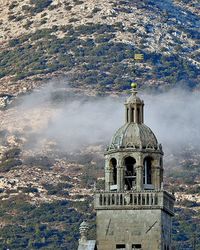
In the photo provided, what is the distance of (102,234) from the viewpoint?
9988cm

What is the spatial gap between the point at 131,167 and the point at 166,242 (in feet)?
12.7

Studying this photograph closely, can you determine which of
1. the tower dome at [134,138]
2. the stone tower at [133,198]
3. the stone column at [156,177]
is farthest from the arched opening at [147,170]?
the tower dome at [134,138]

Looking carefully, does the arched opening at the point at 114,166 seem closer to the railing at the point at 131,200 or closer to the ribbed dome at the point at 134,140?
the ribbed dome at the point at 134,140

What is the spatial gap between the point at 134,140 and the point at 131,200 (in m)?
3.11

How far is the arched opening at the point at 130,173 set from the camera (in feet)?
330

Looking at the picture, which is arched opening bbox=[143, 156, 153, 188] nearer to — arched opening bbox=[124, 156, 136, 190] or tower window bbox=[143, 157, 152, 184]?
tower window bbox=[143, 157, 152, 184]

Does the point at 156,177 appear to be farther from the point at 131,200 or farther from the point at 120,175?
the point at 131,200

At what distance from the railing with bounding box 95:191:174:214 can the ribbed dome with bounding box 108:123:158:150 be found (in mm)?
2405

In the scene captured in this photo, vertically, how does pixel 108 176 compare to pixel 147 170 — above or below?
below

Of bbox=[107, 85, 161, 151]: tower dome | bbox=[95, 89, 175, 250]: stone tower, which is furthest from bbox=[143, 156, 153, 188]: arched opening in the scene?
bbox=[107, 85, 161, 151]: tower dome

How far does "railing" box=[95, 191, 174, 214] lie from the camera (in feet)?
326

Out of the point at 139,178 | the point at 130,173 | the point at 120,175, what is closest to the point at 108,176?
the point at 120,175

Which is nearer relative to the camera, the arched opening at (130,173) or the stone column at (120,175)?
the stone column at (120,175)

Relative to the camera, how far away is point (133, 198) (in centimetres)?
9944
